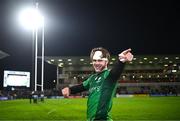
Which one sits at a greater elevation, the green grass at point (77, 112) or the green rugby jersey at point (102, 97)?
the green rugby jersey at point (102, 97)

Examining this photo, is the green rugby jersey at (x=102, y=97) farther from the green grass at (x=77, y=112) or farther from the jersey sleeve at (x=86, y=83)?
the green grass at (x=77, y=112)

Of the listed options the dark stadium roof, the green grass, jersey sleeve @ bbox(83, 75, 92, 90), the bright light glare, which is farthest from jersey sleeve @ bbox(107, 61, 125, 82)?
the dark stadium roof

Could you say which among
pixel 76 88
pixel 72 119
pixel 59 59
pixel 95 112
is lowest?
pixel 72 119

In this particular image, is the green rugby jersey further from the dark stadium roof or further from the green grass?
the dark stadium roof

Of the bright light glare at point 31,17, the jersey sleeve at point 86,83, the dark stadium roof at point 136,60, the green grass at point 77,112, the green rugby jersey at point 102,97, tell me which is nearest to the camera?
the green rugby jersey at point 102,97

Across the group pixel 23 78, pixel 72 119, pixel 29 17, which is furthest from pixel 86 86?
pixel 23 78

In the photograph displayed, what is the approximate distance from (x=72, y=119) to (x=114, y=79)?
13.4 meters

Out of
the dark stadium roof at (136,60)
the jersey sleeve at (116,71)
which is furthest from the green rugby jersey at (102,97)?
the dark stadium roof at (136,60)

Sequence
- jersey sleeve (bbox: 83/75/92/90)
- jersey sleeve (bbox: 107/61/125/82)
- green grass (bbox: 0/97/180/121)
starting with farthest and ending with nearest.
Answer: green grass (bbox: 0/97/180/121), jersey sleeve (bbox: 83/75/92/90), jersey sleeve (bbox: 107/61/125/82)

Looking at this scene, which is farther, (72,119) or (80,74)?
(80,74)

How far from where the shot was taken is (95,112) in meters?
4.15

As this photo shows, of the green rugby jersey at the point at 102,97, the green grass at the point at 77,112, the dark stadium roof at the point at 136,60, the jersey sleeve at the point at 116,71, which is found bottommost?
the green grass at the point at 77,112

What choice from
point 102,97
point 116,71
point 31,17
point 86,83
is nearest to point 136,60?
point 31,17

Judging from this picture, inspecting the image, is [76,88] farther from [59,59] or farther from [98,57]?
[59,59]
